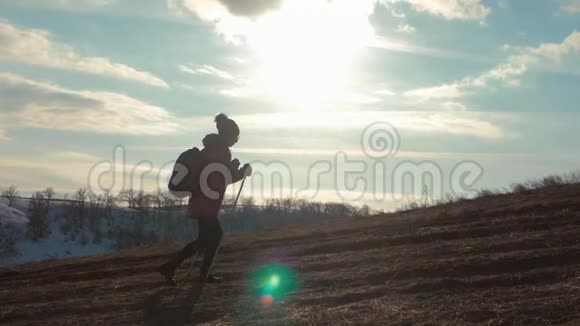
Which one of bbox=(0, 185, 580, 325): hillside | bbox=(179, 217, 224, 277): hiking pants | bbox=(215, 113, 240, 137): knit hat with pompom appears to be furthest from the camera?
bbox=(215, 113, 240, 137): knit hat with pompom

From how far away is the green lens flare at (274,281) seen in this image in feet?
25.1

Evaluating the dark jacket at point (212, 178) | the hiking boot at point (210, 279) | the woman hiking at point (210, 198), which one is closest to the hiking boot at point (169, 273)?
the woman hiking at point (210, 198)

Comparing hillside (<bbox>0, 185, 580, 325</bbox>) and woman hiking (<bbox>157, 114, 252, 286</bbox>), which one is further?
woman hiking (<bbox>157, 114, 252, 286</bbox>)

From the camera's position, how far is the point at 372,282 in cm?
775

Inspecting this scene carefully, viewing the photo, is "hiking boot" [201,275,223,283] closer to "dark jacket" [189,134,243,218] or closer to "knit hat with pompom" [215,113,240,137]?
"dark jacket" [189,134,243,218]

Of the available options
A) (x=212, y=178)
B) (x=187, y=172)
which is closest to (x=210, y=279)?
(x=212, y=178)

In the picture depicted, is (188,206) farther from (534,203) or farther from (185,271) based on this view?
(534,203)

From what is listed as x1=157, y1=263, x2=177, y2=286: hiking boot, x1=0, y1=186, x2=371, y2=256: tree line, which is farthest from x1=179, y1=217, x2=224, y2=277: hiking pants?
x1=0, y1=186, x2=371, y2=256: tree line

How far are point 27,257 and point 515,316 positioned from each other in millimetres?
105857

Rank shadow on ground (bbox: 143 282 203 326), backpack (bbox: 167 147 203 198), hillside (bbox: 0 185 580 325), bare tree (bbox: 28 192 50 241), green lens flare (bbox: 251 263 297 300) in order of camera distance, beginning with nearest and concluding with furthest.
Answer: hillside (bbox: 0 185 580 325)
shadow on ground (bbox: 143 282 203 326)
green lens flare (bbox: 251 263 297 300)
backpack (bbox: 167 147 203 198)
bare tree (bbox: 28 192 50 241)

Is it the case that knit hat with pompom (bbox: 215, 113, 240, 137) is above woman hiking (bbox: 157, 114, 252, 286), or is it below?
above

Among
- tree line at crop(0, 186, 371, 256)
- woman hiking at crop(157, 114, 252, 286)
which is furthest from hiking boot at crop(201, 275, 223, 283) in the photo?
tree line at crop(0, 186, 371, 256)

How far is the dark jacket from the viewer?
8820 mm

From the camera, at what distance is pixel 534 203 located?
13336 millimetres
